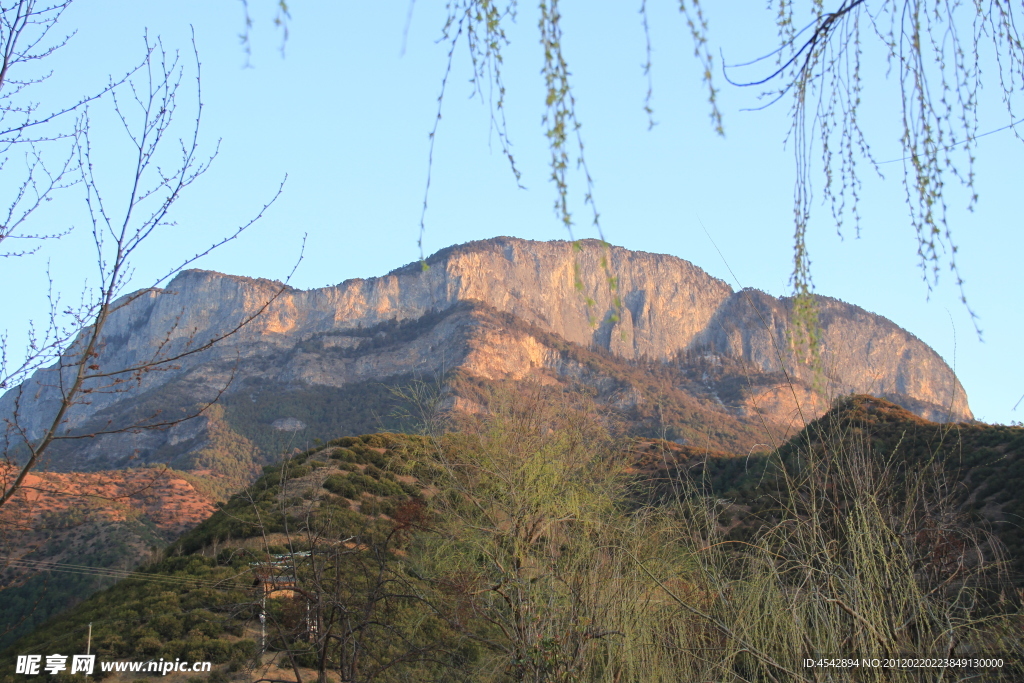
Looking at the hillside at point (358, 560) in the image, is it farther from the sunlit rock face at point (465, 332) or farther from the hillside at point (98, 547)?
the sunlit rock face at point (465, 332)

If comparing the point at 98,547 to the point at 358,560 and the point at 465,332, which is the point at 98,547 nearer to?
the point at 358,560

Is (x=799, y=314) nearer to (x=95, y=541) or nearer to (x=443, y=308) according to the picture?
(x=95, y=541)

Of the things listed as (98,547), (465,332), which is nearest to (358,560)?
(98,547)

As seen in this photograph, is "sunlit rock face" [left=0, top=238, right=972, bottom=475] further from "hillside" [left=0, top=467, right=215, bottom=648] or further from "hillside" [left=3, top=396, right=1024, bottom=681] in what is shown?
"hillside" [left=3, top=396, right=1024, bottom=681]

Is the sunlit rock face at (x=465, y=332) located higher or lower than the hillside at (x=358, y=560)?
higher

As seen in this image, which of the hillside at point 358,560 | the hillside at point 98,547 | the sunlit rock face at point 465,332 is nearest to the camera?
the hillside at point 358,560

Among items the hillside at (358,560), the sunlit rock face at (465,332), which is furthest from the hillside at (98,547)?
the sunlit rock face at (465,332)

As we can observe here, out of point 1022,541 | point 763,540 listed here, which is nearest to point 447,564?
point 763,540

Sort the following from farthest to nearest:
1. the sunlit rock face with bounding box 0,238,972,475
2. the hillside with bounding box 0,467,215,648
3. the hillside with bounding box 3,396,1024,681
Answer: the sunlit rock face with bounding box 0,238,972,475, the hillside with bounding box 0,467,215,648, the hillside with bounding box 3,396,1024,681

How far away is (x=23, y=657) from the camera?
10.9 metres

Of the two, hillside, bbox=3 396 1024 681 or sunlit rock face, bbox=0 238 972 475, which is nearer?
hillside, bbox=3 396 1024 681

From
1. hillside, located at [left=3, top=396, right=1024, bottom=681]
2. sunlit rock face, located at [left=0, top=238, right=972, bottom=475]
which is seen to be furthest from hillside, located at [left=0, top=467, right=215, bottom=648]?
sunlit rock face, located at [left=0, top=238, right=972, bottom=475]

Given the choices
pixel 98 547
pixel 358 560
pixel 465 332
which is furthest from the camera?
pixel 465 332

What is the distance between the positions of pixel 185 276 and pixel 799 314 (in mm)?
154292
